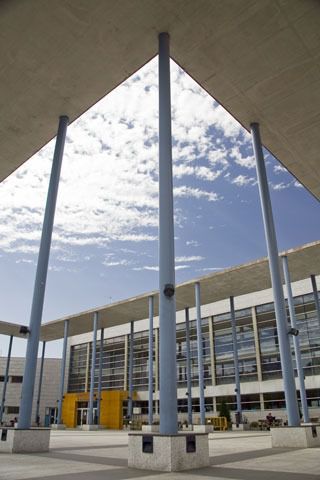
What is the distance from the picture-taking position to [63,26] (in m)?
9.98

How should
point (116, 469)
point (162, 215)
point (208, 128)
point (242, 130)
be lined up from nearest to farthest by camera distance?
point (116, 469)
point (162, 215)
point (208, 128)
point (242, 130)

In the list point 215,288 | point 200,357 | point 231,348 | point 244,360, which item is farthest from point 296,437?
point 231,348

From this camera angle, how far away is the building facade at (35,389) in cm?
5275

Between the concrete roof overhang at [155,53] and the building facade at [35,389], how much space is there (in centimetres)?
4858

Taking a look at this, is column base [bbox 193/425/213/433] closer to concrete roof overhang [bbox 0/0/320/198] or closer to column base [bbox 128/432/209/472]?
concrete roof overhang [bbox 0/0/320/198]

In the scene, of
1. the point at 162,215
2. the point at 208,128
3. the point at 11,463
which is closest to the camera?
the point at 11,463

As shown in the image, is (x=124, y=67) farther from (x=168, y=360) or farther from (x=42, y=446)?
(x=42, y=446)

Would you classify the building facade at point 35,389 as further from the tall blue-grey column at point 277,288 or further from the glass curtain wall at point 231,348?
the tall blue-grey column at point 277,288

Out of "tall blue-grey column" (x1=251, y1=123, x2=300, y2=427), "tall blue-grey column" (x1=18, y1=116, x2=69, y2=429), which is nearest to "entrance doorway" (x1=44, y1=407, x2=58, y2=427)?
"tall blue-grey column" (x1=18, y1=116, x2=69, y2=429)

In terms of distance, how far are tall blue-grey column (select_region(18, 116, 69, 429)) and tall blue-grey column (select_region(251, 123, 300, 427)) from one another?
22.7ft

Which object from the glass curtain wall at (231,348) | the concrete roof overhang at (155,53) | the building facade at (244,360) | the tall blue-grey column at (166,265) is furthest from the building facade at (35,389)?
the tall blue-grey column at (166,265)

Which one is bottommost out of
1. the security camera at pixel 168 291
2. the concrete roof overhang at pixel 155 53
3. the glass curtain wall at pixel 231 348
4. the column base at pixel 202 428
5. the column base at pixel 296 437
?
the column base at pixel 202 428

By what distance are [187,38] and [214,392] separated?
135 feet

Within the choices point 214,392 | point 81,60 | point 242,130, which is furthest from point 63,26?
point 214,392
